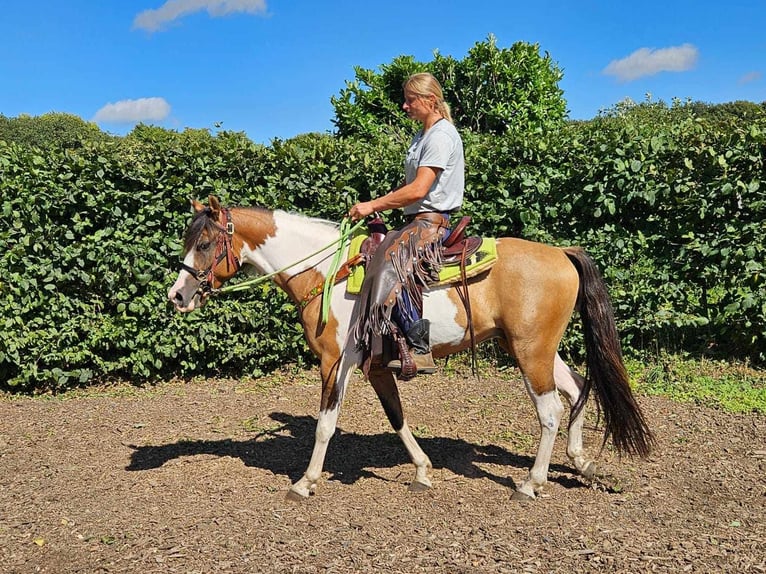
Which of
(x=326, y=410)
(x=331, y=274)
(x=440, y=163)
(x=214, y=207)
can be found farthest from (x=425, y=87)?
(x=326, y=410)

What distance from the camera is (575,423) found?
4.65m

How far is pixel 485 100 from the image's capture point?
10945 mm

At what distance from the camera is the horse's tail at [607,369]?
176 inches

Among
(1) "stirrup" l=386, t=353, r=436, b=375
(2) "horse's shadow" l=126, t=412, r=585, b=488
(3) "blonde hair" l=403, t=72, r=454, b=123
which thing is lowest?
(2) "horse's shadow" l=126, t=412, r=585, b=488

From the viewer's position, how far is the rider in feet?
13.6

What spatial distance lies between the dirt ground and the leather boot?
90 centimetres

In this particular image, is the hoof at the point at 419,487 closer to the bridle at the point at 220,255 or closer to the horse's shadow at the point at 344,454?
the horse's shadow at the point at 344,454

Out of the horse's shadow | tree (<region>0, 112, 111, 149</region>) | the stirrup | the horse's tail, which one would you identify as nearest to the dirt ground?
the horse's shadow

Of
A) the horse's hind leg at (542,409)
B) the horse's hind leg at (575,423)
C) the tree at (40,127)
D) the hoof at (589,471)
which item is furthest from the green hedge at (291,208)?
the tree at (40,127)

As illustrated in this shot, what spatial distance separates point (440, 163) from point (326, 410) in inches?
69.3

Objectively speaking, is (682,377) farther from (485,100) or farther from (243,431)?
(485,100)

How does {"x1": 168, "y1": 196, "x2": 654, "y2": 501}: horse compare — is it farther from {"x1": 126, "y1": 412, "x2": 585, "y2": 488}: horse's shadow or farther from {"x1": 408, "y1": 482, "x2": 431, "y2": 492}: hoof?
{"x1": 126, "y1": 412, "x2": 585, "y2": 488}: horse's shadow

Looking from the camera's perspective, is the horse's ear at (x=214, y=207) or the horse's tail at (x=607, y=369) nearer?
the horse's ear at (x=214, y=207)

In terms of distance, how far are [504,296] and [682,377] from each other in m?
3.54
